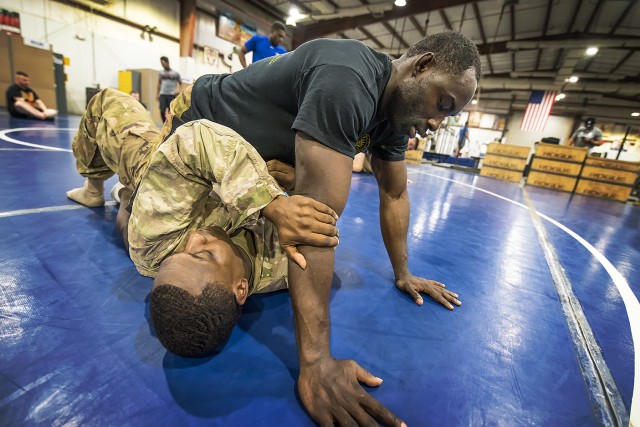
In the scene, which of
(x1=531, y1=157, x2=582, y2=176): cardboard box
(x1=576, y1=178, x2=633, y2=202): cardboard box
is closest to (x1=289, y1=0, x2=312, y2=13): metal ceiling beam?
(x1=531, y1=157, x2=582, y2=176): cardboard box

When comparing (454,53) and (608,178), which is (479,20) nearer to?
(608,178)

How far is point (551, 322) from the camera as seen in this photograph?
4.32 ft

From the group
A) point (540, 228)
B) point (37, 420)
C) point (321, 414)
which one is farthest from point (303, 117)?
point (540, 228)

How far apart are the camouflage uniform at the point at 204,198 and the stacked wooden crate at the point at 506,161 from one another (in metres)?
9.54

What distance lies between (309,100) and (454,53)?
549mm

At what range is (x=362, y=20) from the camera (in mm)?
9547

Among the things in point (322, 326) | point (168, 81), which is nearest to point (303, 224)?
point (322, 326)

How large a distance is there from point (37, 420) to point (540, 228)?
3.68 m

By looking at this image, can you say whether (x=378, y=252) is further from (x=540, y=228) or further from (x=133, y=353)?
(x=540, y=228)

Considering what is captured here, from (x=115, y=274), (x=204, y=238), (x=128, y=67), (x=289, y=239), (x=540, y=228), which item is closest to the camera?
(x=289, y=239)

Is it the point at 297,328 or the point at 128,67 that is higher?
the point at 128,67

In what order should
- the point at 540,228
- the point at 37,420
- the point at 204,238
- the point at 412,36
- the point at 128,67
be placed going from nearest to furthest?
the point at 37,420
the point at 204,238
the point at 540,228
the point at 128,67
the point at 412,36

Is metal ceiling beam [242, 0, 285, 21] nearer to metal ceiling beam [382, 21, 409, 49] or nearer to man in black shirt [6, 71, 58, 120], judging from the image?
metal ceiling beam [382, 21, 409, 49]

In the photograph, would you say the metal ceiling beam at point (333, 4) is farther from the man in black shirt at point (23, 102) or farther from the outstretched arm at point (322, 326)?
the outstretched arm at point (322, 326)
